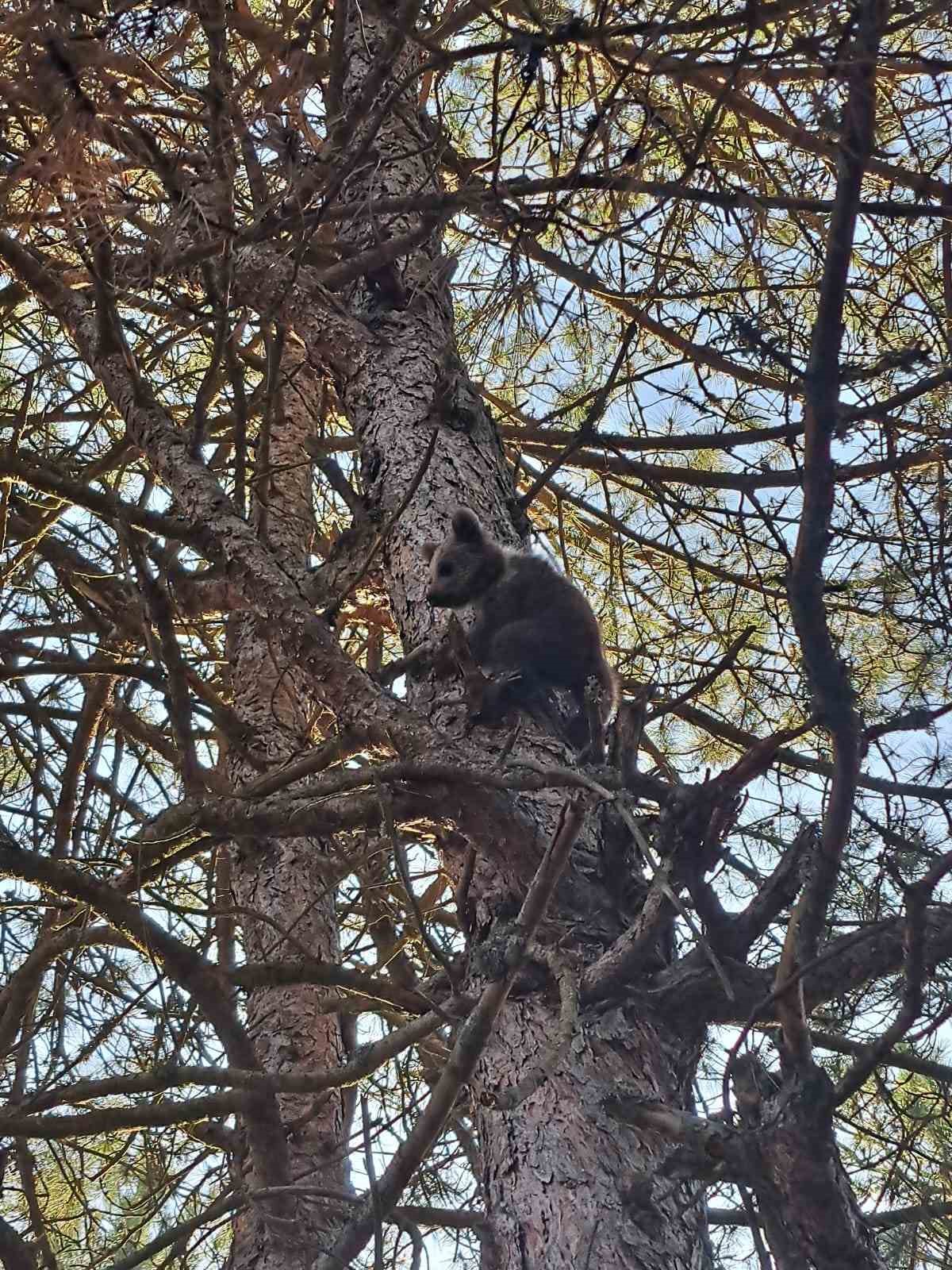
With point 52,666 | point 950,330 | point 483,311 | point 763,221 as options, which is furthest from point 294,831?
point 950,330

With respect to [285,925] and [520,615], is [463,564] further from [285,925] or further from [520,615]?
[285,925]

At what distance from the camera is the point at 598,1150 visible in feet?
6.66

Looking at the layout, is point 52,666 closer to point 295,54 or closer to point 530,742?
point 530,742

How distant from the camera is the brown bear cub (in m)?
3.16

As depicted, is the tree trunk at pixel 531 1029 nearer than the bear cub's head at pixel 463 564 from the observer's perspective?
Yes

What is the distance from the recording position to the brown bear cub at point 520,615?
316 cm

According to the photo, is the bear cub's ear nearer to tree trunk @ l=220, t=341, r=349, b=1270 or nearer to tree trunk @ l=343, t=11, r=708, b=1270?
tree trunk @ l=343, t=11, r=708, b=1270

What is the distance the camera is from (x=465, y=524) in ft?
10.5

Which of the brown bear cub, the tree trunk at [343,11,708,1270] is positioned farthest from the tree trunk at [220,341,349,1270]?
the brown bear cub

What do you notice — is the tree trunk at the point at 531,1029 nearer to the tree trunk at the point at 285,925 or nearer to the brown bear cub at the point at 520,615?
the brown bear cub at the point at 520,615

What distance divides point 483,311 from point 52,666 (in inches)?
55.6

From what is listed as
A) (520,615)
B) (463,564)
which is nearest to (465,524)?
(463,564)

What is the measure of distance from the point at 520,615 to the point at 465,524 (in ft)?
2.00

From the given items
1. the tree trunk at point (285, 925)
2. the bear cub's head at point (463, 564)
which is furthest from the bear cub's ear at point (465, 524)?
the tree trunk at point (285, 925)
